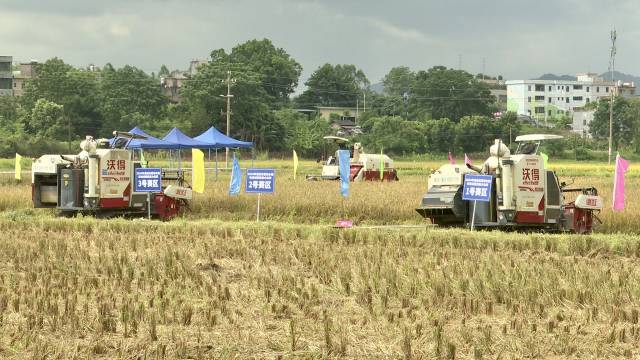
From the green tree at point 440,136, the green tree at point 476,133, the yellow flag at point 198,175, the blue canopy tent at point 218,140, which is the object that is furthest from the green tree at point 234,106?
the yellow flag at point 198,175

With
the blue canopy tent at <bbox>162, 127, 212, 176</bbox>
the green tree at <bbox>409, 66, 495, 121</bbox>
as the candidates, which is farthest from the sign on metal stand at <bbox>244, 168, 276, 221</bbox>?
the green tree at <bbox>409, 66, 495, 121</bbox>

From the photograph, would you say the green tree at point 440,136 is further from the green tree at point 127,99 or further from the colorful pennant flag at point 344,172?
the colorful pennant flag at point 344,172

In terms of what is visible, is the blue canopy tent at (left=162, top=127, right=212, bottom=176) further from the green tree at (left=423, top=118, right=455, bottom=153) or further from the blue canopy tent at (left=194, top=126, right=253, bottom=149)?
the green tree at (left=423, top=118, right=455, bottom=153)

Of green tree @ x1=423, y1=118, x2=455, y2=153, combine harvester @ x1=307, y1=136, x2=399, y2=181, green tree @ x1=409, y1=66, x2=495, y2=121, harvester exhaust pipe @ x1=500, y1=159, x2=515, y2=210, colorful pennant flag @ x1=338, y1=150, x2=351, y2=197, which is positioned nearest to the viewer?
harvester exhaust pipe @ x1=500, y1=159, x2=515, y2=210

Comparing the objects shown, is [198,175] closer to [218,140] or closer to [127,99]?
[218,140]

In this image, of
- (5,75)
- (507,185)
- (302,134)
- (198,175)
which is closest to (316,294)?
(507,185)

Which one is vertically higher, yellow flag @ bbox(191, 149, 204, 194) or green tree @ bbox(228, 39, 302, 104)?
green tree @ bbox(228, 39, 302, 104)

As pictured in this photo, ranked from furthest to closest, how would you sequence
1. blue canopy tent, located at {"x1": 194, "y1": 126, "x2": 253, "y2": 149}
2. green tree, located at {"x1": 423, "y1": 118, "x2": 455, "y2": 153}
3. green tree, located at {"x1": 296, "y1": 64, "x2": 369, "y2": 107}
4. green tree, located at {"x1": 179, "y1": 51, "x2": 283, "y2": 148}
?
green tree, located at {"x1": 296, "y1": 64, "x2": 369, "y2": 107}, green tree, located at {"x1": 423, "y1": 118, "x2": 455, "y2": 153}, green tree, located at {"x1": 179, "y1": 51, "x2": 283, "y2": 148}, blue canopy tent, located at {"x1": 194, "y1": 126, "x2": 253, "y2": 149}

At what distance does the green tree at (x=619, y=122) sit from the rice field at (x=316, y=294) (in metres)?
75.0

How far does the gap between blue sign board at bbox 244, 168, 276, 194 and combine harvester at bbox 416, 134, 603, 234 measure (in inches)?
195

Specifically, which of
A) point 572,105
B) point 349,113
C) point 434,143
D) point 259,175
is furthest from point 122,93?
point 572,105

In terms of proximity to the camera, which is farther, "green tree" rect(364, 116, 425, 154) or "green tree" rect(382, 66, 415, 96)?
"green tree" rect(382, 66, 415, 96)

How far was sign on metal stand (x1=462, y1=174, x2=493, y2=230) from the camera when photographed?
57.0 feet

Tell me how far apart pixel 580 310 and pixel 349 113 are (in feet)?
367
